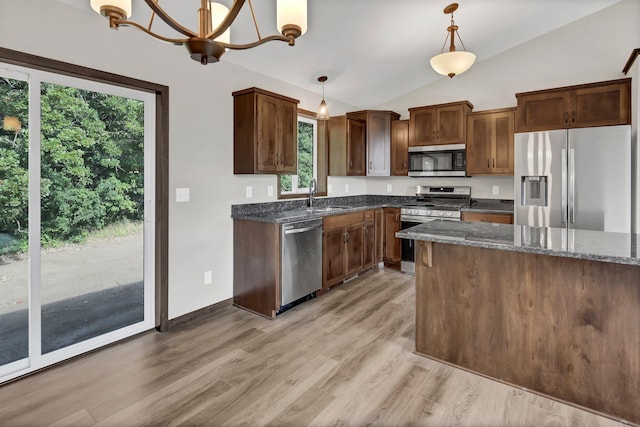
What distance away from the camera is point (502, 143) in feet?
14.1

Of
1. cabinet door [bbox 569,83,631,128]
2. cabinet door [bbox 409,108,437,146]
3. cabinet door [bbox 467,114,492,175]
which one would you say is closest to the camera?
cabinet door [bbox 569,83,631,128]

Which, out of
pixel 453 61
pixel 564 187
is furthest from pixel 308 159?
pixel 564 187

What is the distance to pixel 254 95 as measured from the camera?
10.7 feet

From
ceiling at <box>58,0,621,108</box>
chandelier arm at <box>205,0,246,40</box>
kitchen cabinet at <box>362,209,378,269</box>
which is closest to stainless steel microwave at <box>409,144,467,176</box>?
kitchen cabinet at <box>362,209,378,269</box>

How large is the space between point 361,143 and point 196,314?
3233mm

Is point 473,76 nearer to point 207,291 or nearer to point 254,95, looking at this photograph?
point 254,95

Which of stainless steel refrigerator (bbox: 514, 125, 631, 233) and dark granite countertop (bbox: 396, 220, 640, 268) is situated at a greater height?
stainless steel refrigerator (bbox: 514, 125, 631, 233)

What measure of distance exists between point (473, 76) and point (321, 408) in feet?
15.3

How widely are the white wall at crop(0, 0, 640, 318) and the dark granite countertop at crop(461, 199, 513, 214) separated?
90 millimetres

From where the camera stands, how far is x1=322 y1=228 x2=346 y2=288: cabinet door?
378 cm

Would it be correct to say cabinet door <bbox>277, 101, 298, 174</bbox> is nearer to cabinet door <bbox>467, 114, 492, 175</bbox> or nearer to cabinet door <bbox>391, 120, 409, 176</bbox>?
cabinet door <bbox>391, 120, 409, 176</bbox>

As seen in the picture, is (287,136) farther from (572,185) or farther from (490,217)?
(572,185)

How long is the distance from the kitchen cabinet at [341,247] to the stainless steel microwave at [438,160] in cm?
116

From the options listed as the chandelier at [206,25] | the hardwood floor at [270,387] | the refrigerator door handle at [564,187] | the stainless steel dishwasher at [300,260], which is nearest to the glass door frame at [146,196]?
the hardwood floor at [270,387]
